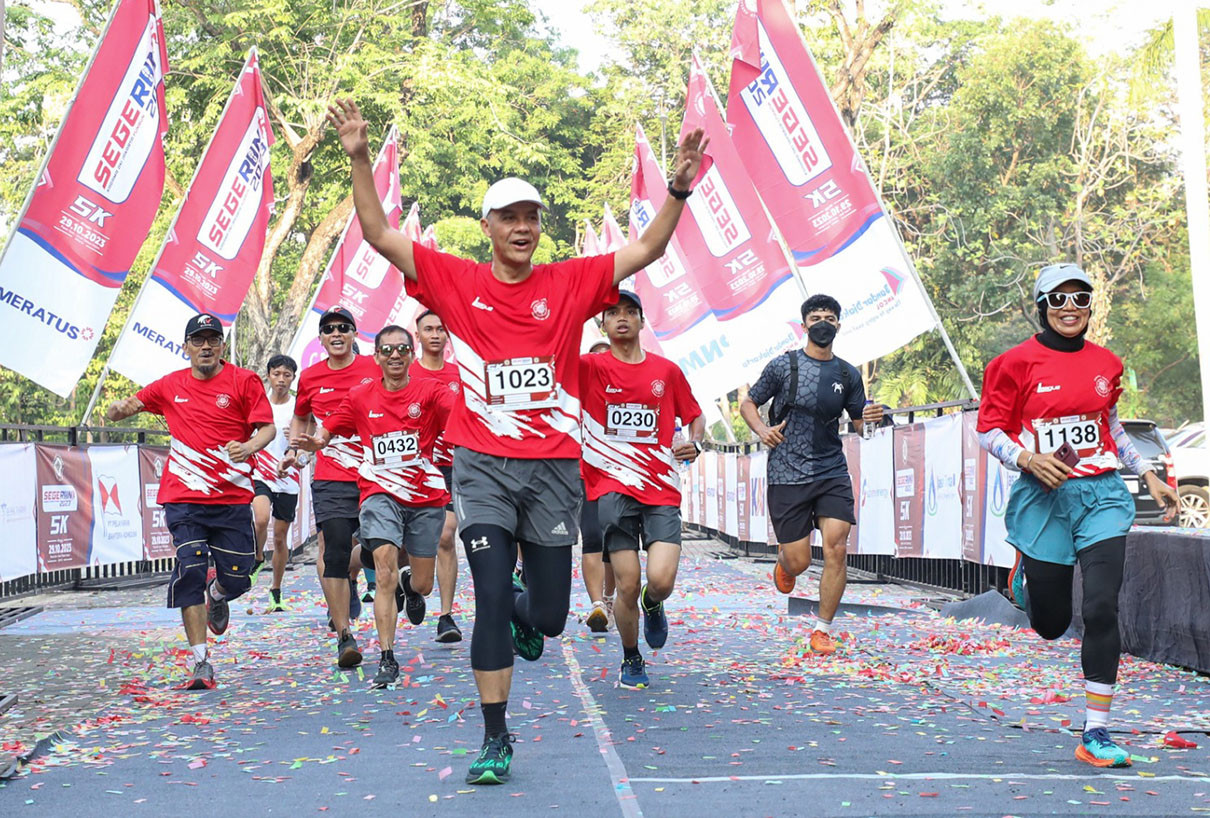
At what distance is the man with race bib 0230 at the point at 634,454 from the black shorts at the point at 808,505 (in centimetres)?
121

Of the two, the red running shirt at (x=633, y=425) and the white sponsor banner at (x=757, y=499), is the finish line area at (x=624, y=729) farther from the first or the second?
the white sponsor banner at (x=757, y=499)

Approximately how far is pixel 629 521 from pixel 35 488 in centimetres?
712

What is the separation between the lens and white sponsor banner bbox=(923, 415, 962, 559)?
40.7ft

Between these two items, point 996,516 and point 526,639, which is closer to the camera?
point 526,639

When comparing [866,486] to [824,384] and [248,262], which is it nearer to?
[824,384]

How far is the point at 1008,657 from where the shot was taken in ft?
30.2

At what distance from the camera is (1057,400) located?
6305mm

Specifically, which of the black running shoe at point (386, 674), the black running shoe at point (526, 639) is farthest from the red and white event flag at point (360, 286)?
the black running shoe at point (526, 639)

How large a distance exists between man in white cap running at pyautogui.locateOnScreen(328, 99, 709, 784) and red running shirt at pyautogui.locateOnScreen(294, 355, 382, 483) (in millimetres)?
3458

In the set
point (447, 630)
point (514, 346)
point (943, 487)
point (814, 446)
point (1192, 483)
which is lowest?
point (447, 630)

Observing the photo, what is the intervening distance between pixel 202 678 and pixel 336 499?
1.63m

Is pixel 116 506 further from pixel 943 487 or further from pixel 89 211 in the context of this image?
pixel 943 487

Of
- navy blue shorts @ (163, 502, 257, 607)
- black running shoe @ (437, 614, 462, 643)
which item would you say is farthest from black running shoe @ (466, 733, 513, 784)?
black running shoe @ (437, 614, 462, 643)

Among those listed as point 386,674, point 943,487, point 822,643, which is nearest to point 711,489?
point 943,487
